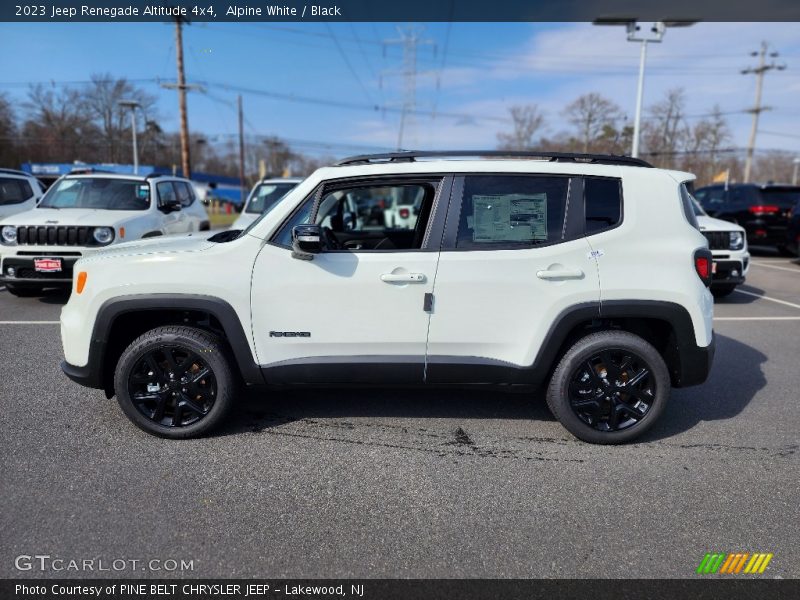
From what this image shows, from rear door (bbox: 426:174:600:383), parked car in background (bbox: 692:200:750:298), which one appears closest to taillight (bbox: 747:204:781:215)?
parked car in background (bbox: 692:200:750:298)

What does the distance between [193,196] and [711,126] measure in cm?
4501

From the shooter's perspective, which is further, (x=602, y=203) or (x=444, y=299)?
(x=602, y=203)

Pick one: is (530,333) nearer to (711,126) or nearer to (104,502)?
(104,502)

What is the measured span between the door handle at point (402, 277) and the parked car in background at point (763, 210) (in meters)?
14.7

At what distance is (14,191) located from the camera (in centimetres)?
1052

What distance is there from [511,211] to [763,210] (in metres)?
14.3

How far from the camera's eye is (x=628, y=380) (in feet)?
12.2

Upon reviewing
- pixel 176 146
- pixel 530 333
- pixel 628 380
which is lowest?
pixel 628 380

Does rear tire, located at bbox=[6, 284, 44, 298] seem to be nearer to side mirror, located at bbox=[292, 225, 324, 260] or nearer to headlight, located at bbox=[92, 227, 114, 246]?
headlight, located at bbox=[92, 227, 114, 246]

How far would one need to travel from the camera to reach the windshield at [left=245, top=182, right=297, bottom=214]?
11133mm

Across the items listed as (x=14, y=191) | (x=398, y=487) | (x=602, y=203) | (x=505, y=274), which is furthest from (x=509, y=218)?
(x=14, y=191)

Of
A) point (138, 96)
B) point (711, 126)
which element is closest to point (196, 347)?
point (711, 126)

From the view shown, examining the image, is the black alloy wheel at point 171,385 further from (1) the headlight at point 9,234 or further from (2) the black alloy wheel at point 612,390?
(1) the headlight at point 9,234

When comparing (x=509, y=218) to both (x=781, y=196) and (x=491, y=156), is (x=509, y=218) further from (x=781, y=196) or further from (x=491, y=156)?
(x=781, y=196)
